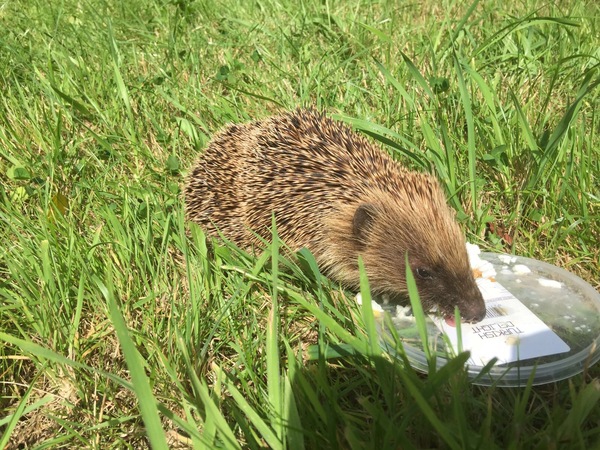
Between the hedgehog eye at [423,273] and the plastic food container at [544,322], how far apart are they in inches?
8.7

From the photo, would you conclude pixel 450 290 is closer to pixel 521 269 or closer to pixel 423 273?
pixel 423 273

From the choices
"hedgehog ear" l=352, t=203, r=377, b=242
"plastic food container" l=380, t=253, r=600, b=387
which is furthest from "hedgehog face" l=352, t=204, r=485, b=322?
"plastic food container" l=380, t=253, r=600, b=387

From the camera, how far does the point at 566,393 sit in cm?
222

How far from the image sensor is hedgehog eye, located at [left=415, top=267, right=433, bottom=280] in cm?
286

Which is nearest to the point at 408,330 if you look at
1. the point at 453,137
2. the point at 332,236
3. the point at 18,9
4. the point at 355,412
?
the point at 355,412

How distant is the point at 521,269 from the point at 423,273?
0.59 meters

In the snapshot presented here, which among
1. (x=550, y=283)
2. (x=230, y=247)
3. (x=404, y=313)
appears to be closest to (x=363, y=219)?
(x=404, y=313)

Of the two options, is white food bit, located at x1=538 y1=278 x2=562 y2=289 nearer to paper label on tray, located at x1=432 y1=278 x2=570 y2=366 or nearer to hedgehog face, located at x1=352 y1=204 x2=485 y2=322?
paper label on tray, located at x1=432 y1=278 x2=570 y2=366

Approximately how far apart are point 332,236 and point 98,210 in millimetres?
1463

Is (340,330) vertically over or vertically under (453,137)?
under

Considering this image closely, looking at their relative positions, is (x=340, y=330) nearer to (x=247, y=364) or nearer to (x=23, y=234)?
(x=247, y=364)

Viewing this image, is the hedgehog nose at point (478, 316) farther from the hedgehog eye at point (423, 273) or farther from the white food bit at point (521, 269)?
the white food bit at point (521, 269)

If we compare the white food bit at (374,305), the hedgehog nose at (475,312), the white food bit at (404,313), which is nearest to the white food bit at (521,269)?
the hedgehog nose at (475,312)

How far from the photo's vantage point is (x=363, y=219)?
10.0ft
